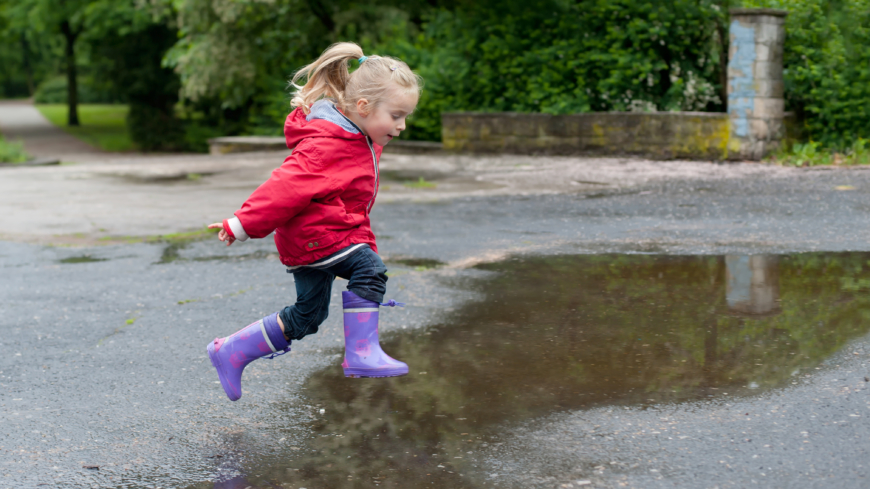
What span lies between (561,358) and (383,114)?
1.46 meters

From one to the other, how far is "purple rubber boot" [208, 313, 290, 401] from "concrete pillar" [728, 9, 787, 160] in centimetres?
1000

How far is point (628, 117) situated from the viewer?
43.2ft

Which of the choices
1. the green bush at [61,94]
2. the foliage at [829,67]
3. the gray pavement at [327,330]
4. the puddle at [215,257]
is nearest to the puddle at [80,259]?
the gray pavement at [327,330]

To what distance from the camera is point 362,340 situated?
3430 mm

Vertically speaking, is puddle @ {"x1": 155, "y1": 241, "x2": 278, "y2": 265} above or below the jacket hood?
below

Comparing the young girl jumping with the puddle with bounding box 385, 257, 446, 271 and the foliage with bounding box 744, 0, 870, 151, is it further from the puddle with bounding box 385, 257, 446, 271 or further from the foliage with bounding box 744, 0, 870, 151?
the foliage with bounding box 744, 0, 870, 151

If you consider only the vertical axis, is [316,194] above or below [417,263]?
above

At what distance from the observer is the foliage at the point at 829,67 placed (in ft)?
37.6

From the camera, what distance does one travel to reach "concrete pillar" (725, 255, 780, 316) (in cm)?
482

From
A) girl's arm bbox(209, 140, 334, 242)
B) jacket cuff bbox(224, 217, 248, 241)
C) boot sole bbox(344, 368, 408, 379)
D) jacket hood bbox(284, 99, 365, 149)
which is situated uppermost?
jacket hood bbox(284, 99, 365, 149)

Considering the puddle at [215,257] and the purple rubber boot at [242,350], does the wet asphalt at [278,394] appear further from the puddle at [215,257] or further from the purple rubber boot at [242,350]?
the purple rubber boot at [242,350]

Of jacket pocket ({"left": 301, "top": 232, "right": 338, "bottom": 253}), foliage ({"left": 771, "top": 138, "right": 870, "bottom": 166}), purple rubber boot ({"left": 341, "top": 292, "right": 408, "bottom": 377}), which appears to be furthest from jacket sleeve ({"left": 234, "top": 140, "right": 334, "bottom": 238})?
foliage ({"left": 771, "top": 138, "right": 870, "bottom": 166})

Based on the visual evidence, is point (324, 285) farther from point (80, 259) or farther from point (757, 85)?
point (757, 85)

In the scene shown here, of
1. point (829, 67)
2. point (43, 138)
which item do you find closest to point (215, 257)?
point (829, 67)
